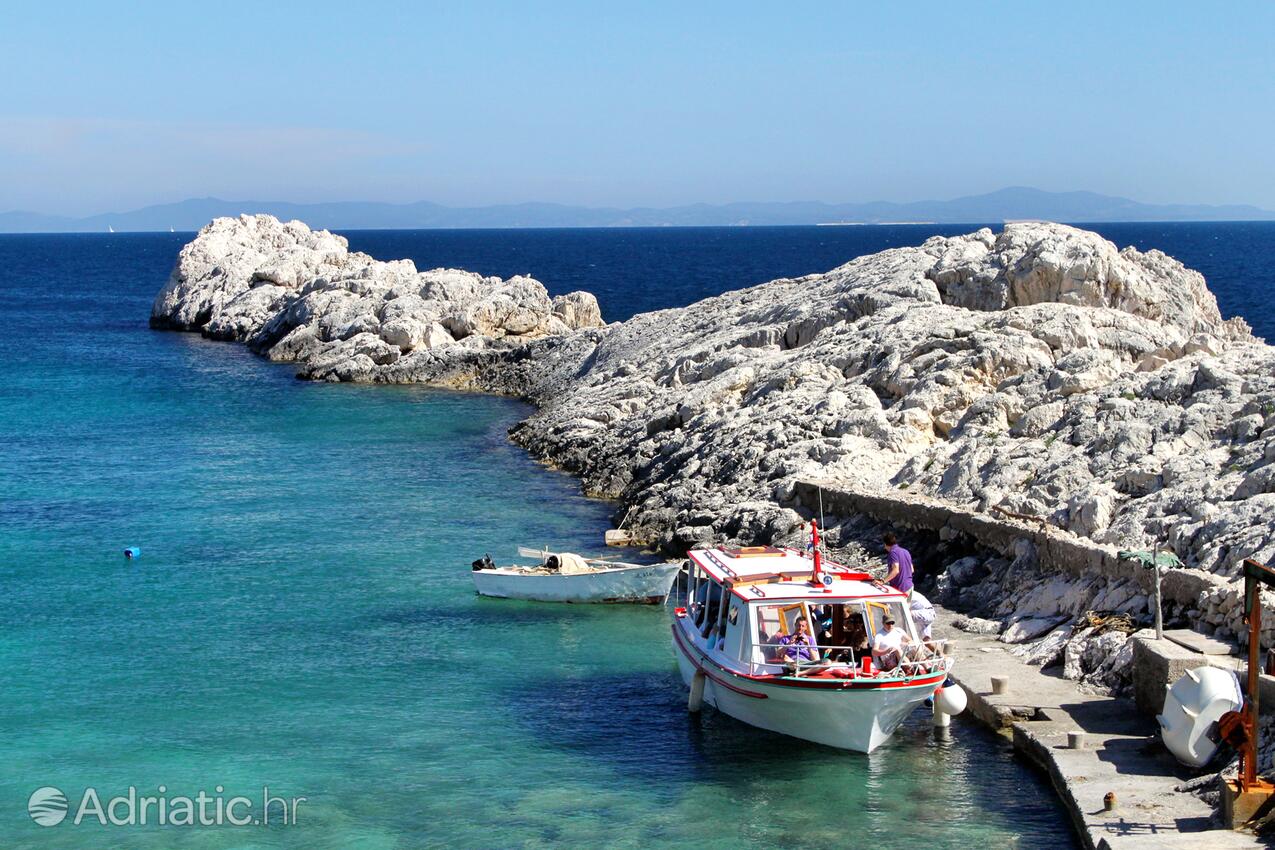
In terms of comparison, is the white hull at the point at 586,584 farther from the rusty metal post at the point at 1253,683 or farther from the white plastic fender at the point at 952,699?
the rusty metal post at the point at 1253,683

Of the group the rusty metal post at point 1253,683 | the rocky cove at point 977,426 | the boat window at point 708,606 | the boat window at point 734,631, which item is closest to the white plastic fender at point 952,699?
the rocky cove at point 977,426

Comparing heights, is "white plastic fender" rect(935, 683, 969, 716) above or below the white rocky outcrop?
below

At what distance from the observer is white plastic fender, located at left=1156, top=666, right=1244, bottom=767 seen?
1619cm

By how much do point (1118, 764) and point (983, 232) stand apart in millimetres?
31517

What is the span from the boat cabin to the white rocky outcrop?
48.9 meters

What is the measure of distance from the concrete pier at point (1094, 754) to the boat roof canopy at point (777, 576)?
2.42 m

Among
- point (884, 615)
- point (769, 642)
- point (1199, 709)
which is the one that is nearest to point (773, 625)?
point (769, 642)

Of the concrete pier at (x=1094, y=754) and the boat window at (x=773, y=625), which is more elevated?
the boat window at (x=773, y=625)

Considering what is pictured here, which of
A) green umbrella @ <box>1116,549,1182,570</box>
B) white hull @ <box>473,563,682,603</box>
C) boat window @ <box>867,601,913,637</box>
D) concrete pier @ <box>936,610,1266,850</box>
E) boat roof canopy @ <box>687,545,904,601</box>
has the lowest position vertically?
white hull @ <box>473,563,682,603</box>

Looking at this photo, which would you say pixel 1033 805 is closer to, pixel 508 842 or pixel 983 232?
pixel 508 842

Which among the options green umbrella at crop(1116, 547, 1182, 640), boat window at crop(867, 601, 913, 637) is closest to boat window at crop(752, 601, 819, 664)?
boat window at crop(867, 601, 913, 637)

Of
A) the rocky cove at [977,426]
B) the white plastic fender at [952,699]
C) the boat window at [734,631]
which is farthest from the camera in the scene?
the rocky cove at [977,426]

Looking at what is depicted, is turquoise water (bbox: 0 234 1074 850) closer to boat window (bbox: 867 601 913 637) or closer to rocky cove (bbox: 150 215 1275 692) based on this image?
boat window (bbox: 867 601 913 637)

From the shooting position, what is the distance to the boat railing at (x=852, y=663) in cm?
1884
